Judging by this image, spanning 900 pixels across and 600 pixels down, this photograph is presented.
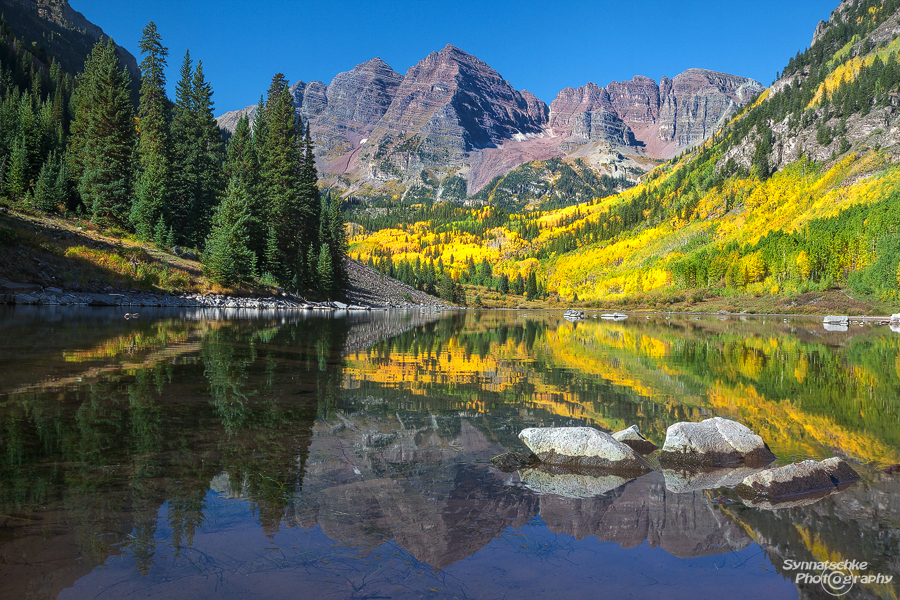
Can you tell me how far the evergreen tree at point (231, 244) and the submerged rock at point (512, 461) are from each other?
5548cm

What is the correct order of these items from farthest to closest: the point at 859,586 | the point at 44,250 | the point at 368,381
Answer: the point at 44,250 → the point at 368,381 → the point at 859,586

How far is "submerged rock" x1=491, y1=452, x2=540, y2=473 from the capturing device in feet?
30.8

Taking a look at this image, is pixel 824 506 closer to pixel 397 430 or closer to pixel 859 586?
pixel 859 586

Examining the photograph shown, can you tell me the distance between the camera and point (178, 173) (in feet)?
216

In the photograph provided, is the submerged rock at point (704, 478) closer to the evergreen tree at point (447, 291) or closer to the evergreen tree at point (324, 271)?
the evergreen tree at point (324, 271)

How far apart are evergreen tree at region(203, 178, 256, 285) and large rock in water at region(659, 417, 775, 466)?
56767 millimetres

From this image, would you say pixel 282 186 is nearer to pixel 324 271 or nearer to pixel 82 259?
pixel 324 271

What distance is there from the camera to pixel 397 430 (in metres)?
11.5

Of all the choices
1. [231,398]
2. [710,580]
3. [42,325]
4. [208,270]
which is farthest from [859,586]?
[208,270]

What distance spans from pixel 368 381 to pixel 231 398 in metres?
5.06

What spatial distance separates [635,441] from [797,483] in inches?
117

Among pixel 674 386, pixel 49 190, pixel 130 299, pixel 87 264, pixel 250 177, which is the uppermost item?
pixel 250 177

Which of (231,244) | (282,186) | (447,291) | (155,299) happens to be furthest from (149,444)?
(447,291)

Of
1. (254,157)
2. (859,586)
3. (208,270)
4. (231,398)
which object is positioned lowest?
(859,586)
